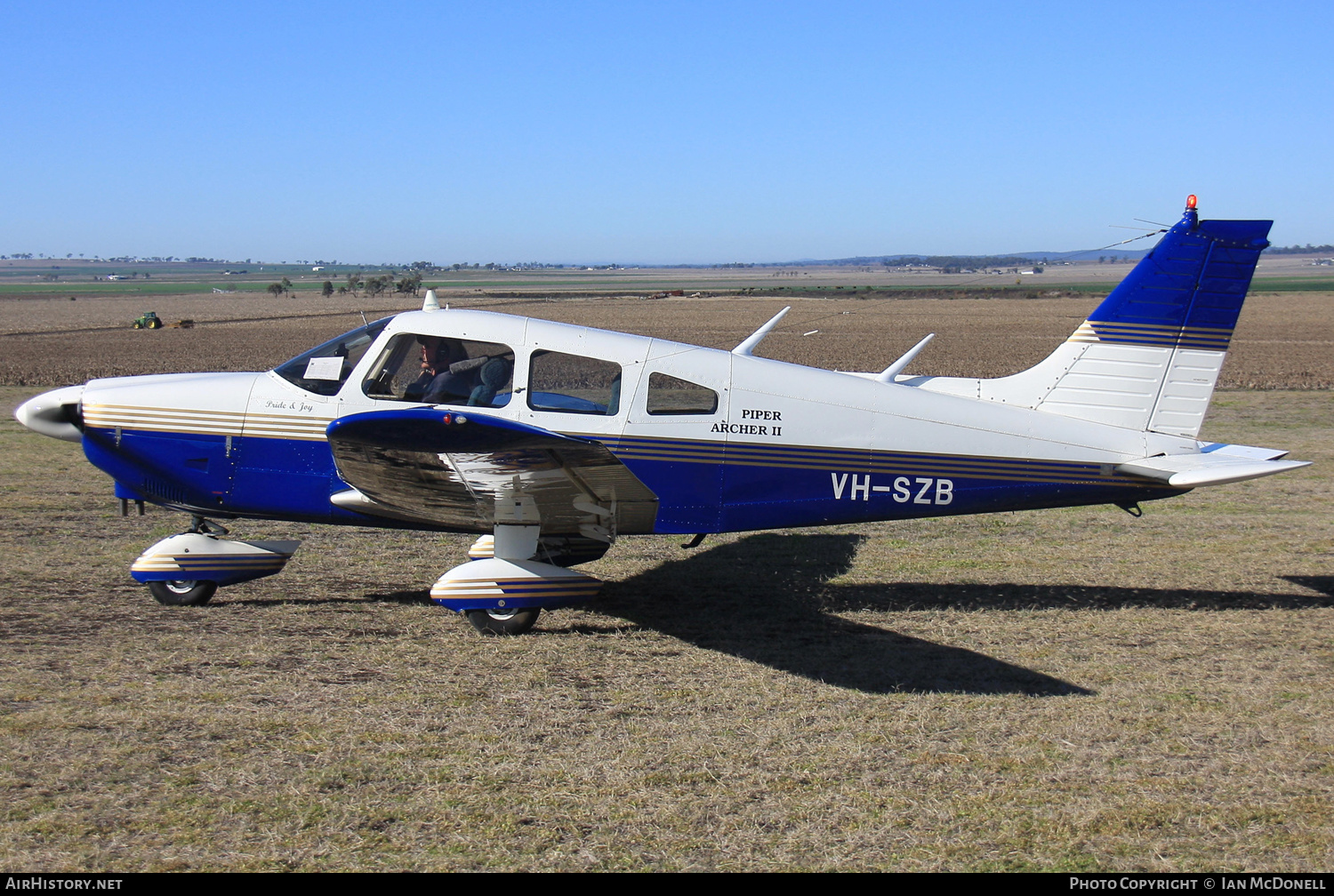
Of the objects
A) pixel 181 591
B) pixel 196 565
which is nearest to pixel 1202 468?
pixel 196 565

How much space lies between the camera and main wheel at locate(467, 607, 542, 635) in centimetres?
678

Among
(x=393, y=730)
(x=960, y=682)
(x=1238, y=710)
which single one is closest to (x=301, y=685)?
(x=393, y=730)

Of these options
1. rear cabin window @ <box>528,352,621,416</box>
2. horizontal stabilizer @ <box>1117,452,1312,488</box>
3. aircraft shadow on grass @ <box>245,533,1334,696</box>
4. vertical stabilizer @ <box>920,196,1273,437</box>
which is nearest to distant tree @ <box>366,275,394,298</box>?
aircraft shadow on grass @ <box>245,533,1334,696</box>

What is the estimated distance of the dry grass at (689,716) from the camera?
4.00m

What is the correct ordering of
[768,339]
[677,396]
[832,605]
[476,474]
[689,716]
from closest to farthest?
[689,716], [476,474], [677,396], [832,605], [768,339]

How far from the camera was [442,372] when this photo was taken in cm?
688

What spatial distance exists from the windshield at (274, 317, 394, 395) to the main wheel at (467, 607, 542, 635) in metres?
1.88

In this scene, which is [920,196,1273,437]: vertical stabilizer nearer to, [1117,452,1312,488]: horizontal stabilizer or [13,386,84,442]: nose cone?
[1117,452,1312,488]: horizontal stabilizer

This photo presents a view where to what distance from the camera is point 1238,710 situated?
5457 mm

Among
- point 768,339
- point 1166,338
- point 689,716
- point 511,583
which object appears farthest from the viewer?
point 768,339

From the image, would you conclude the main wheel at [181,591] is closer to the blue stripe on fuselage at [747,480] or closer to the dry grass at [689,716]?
the dry grass at [689,716]

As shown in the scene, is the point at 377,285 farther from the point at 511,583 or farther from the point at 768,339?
the point at 511,583

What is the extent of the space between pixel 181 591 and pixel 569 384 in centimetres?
321
